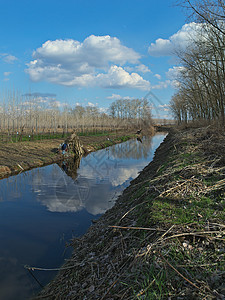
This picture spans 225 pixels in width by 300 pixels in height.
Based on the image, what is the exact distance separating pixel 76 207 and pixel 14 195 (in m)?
3.78

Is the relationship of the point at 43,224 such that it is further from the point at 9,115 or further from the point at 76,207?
the point at 9,115

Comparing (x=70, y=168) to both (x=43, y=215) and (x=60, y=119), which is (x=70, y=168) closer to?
(x=43, y=215)

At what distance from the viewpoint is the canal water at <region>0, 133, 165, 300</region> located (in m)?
4.96

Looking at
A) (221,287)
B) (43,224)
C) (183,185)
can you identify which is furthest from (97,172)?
(221,287)

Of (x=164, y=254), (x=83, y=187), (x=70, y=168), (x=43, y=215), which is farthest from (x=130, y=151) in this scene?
(x=164, y=254)

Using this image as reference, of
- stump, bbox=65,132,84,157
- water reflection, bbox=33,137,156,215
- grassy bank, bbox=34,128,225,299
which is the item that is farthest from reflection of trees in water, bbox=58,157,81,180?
grassy bank, bbox=34,128,225,299

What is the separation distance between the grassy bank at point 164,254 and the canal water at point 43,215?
3.67ft

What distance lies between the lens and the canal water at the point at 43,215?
4.96 m

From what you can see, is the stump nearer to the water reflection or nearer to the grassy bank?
the water reflection

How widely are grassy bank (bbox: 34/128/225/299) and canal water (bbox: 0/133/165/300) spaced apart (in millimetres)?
1120

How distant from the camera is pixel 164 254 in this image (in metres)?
2.95

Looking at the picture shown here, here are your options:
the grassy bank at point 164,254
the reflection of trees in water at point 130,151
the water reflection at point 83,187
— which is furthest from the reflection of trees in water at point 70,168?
the grassy bank at point 164,254

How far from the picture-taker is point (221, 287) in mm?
2348

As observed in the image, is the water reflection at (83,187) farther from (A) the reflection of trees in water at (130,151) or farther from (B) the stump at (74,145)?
(A) the reflection of trees in water at (130,151)
